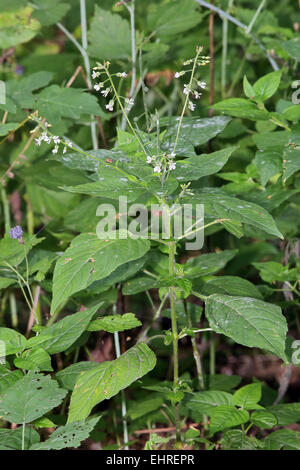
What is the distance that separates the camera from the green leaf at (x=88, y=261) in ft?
3.57

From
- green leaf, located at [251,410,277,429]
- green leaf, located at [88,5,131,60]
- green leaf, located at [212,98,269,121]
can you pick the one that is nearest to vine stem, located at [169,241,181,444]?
green leaf, located at [251,410,277,429]

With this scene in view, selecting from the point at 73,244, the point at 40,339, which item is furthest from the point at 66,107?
the point at 40,339

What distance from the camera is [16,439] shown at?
113 centimetres

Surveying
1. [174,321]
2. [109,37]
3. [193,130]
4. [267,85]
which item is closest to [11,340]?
[174,321]

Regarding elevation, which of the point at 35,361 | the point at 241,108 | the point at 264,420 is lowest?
the point at 264,420

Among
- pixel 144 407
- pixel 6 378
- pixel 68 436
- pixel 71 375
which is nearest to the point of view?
pixel 68 436

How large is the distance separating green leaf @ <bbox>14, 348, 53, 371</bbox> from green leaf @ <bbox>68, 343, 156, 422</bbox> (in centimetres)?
8

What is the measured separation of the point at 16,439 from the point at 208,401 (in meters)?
0.52

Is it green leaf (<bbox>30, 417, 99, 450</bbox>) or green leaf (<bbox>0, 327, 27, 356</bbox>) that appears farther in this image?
green leaf (<bbox>0, 327, 27, 356</bbox>)

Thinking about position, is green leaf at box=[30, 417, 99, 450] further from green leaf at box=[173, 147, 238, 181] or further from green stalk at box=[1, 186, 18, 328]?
green stalk at box=[1, 186, 18, 328]

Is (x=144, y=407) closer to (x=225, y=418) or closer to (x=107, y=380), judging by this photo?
(x=225, y=418)

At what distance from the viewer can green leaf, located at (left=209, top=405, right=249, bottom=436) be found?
1.29m

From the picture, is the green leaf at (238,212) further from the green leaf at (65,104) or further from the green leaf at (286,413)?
the green leaf at (65,104)
